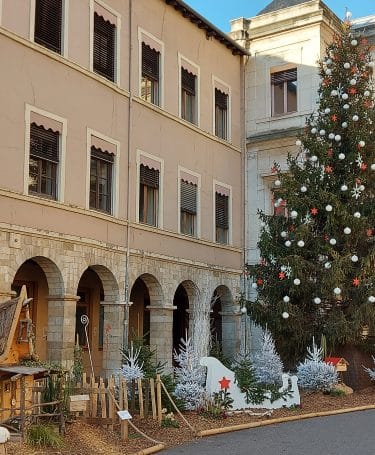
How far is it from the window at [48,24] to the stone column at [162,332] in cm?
774

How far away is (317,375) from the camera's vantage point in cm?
1745

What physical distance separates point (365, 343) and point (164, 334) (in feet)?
18.1

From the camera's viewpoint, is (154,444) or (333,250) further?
(333,250)

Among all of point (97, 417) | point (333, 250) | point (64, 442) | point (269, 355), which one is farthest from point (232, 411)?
point (333, 250)

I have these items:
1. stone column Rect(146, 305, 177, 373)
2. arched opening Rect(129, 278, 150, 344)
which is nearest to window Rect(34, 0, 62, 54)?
stone column Rect(146, 305, 177, 373)

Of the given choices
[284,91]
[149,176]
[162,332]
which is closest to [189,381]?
[162,332]

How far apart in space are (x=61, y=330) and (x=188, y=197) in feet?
23.7

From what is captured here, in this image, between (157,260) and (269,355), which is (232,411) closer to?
(269,355)

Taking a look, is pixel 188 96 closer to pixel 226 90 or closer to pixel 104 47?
pixel 226 90

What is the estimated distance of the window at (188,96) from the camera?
914 inches

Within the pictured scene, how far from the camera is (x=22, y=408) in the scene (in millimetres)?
10234

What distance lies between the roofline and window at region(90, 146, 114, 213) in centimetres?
601

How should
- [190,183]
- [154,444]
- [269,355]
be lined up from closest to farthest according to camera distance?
1. [154,444]
2. [269,355]
3. [190,183]

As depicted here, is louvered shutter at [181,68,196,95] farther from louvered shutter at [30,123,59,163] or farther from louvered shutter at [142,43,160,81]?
louvered shutter at [30,123,59,163]
